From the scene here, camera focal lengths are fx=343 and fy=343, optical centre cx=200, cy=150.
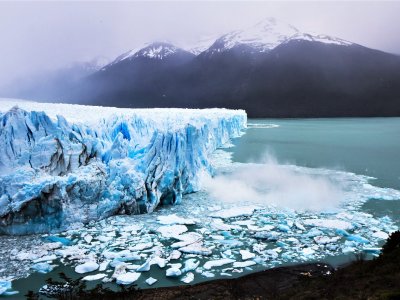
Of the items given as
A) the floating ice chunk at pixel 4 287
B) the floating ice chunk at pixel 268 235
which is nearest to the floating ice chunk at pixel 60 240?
the floating ice chunk at pixel 4 287

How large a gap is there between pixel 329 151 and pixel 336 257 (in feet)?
50.2

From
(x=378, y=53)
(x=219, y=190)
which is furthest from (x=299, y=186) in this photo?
(x=378, y=53)

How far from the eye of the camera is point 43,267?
17.9ft

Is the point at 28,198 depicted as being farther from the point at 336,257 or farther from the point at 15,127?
the point at 336,257

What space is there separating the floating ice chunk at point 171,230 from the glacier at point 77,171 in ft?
4.24

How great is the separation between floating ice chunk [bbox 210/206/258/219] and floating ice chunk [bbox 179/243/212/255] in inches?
69.3

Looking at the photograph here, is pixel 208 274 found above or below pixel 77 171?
below

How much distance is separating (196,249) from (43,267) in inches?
98.9

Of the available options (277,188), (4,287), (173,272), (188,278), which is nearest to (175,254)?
(173,272)

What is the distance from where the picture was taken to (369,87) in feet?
285

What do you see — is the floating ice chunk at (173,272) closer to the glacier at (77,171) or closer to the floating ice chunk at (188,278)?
the floating ice chunk at (188,278)

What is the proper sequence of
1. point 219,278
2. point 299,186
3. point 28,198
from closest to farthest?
1. point 219,278
2. point 28,198
3. point 299,186

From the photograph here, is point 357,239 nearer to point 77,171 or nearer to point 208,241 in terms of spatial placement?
point 208,241

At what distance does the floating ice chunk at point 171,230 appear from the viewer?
22.3 ft
